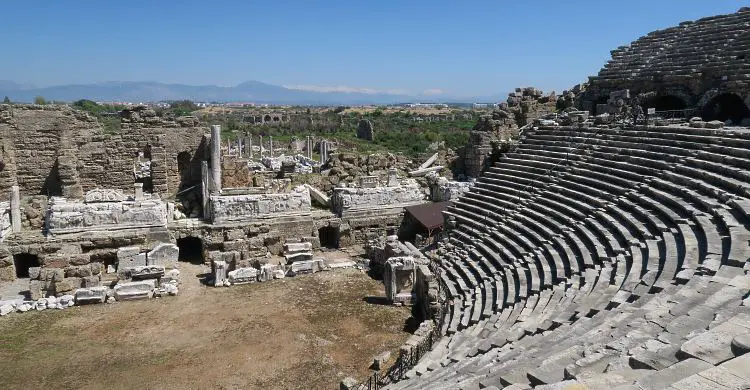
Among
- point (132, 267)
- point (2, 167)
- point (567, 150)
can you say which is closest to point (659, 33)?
point (567, 150)

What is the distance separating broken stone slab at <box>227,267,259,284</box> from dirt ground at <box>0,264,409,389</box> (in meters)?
0.36

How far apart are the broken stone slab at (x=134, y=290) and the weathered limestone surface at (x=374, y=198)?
763 cm

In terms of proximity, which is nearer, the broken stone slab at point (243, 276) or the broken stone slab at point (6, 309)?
the broken stone slab at point (6, 309)

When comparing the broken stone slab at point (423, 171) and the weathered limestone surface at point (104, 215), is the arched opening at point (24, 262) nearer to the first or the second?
the weathered limestone surface at point (104, 215)

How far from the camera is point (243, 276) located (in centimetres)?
1753

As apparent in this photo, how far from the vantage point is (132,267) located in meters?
17.4

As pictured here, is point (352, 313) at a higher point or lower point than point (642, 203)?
lower

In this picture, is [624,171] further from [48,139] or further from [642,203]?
[48,139]

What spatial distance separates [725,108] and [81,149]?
82.3 ft

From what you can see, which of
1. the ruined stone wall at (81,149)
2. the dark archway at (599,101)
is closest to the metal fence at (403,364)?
the ruined stone wall at (81,149)

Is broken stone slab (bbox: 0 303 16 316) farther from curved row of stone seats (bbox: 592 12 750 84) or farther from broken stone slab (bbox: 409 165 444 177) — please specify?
curved row of stone seats (bbox: 592 12 750 84)

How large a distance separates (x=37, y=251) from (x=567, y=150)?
1733cm

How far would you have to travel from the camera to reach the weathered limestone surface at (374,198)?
→ 21625mm

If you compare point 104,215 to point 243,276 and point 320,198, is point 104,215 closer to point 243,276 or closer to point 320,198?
point 243,276
